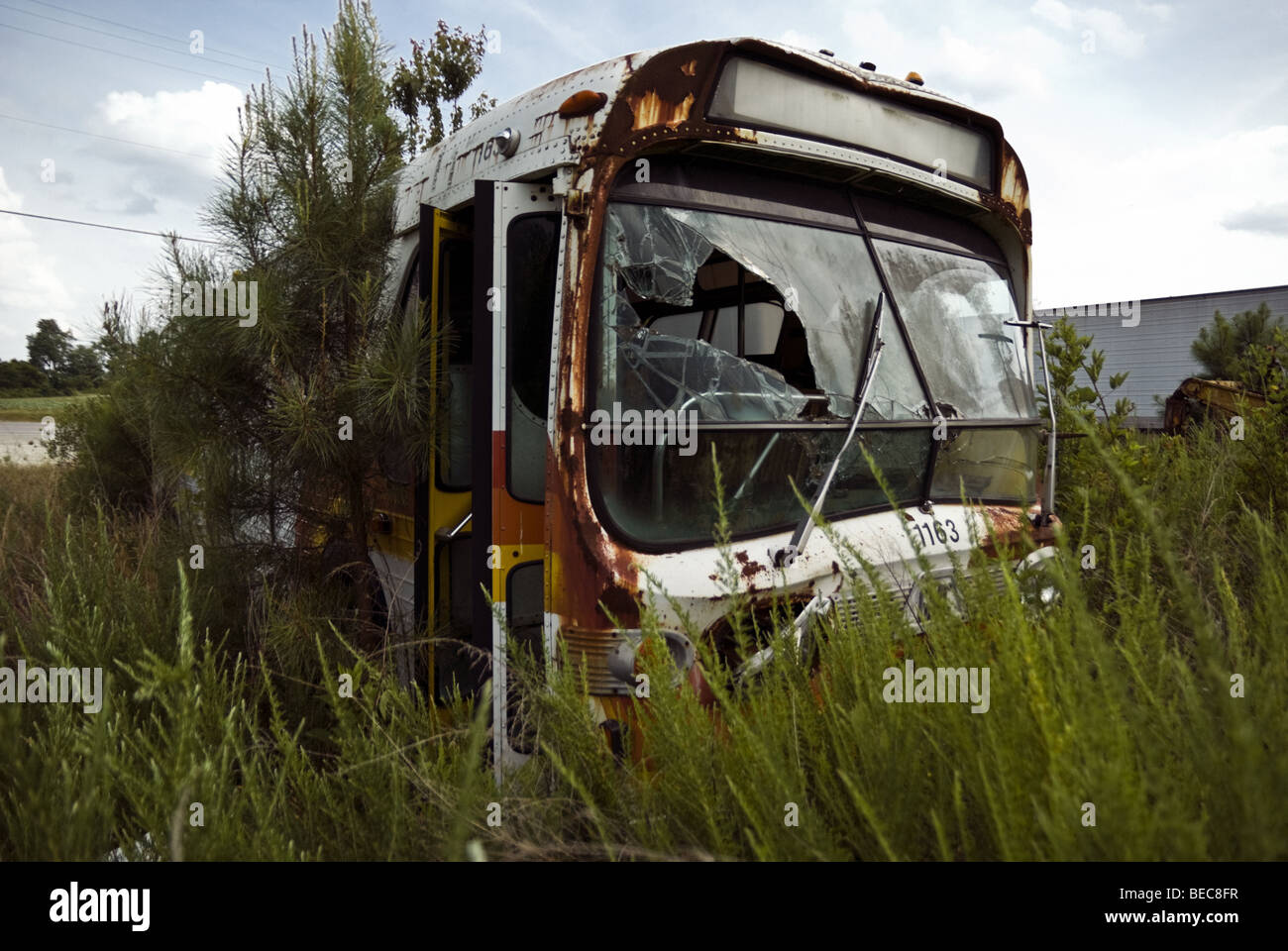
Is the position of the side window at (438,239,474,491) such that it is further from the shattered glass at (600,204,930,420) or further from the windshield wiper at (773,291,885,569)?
the windshield wiper at (773,291,885,569)

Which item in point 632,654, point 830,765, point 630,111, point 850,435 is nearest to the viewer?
point 830,765

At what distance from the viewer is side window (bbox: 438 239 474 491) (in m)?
3.59

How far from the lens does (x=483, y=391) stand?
9.22 feet

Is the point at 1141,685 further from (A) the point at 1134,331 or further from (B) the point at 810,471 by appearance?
(A) the point at 1134,331

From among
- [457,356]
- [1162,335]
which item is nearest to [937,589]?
[457,356]

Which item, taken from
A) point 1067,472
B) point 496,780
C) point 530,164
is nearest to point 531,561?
point 496,780

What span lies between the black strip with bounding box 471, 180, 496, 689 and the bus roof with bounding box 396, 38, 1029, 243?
0.87 ft

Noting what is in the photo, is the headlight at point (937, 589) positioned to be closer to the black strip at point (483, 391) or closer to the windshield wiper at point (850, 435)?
the windshield wiper at point (850, 435)

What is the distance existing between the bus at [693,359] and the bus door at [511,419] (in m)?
0.01

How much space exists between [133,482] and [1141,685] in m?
7.80

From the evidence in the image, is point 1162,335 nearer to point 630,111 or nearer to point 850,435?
point 850,435

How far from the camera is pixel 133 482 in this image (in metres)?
7.34

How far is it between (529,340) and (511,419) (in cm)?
33
